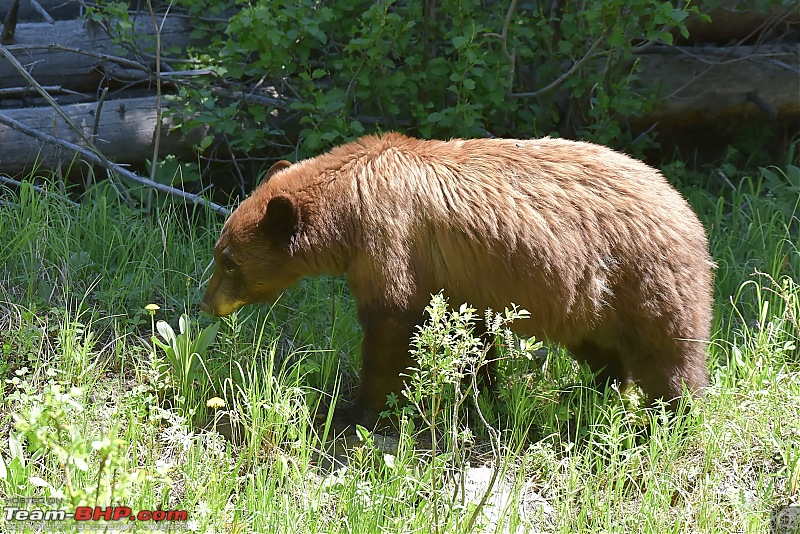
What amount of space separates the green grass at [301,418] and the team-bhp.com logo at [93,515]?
0.05 meters

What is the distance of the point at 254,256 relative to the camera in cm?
462

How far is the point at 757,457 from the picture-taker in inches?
175

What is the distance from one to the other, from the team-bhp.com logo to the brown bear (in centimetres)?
143

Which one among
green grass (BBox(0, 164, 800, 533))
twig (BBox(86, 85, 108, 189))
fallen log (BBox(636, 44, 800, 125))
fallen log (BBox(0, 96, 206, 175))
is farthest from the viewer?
fallen log (BBox(636, 44, 800, 125))

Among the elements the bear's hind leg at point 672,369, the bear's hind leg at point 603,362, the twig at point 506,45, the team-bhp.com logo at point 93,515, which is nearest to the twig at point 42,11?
the twig at point 506,45

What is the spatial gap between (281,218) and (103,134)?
9.67 ft

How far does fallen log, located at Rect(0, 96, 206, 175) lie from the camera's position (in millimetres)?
6512

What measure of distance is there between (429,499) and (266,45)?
3.51 metres

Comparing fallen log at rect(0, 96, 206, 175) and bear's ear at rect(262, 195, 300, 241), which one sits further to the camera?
fallen log at rect(0, 96, 206, 175)

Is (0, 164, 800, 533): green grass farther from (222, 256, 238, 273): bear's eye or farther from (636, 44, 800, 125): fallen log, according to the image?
(636, 44, 800, 125): fallen log

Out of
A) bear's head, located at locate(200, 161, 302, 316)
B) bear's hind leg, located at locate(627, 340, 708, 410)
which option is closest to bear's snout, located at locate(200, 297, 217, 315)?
bear's head, located at locate(200, 161, 302, 316)

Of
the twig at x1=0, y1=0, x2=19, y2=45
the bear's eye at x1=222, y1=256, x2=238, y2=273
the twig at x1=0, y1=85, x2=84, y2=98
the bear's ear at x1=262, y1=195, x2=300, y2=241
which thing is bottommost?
the bear's eye at x1=222, y1=256, x2=238, y2=273

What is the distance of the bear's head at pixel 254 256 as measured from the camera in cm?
449

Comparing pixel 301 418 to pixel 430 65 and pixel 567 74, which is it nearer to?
pixel 430 65
